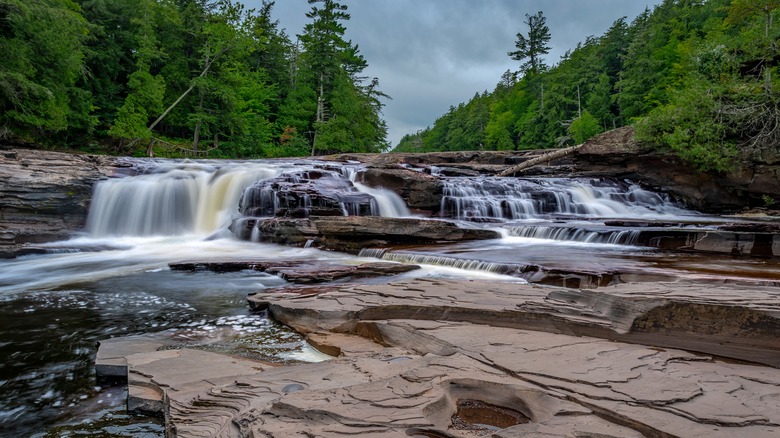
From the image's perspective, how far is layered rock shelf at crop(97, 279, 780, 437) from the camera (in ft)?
6.31

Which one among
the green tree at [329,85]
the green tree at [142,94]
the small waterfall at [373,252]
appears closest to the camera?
the small waterfall at [373,252]

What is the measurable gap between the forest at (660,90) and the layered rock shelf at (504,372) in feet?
48.5

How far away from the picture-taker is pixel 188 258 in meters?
9.20

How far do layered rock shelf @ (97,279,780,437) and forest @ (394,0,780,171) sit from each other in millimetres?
14790

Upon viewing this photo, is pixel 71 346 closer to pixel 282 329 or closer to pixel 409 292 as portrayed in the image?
pixel 282 329

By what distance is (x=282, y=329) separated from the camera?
14.1 ft

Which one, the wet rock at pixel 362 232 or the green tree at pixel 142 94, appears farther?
the green tree at pixel 142 94

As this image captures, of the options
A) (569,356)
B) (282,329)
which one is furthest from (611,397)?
(282,329)

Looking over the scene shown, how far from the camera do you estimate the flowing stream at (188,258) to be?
311 centimetres

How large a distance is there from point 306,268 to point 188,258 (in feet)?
11.9

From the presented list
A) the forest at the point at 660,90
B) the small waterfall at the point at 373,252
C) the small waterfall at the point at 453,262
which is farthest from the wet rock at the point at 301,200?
the forest at the point at 660,90

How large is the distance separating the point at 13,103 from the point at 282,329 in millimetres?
21326

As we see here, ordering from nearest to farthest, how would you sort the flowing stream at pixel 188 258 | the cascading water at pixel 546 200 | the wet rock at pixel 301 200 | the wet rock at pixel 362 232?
the flowing stream at pixel 188 258 < the wet rock at pixel 362 232 < the wet rock at pixel 301 200 < the cascading water at pixel 546 200

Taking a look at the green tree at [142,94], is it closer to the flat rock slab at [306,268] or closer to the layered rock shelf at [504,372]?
the flat rock slab at [306,268]
